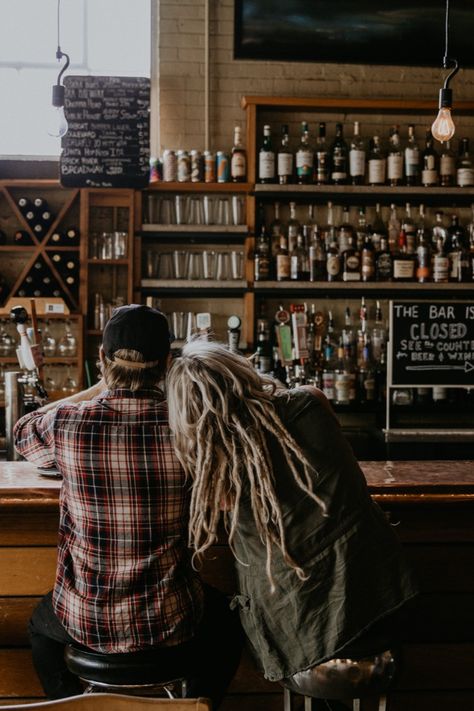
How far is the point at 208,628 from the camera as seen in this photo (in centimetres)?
182

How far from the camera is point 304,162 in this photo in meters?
4.80

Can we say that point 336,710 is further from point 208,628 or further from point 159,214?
point 159,214

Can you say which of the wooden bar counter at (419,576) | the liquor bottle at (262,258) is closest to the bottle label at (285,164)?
the liquor bottle at (262,258)

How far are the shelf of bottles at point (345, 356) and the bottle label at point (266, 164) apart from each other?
773 millimetres

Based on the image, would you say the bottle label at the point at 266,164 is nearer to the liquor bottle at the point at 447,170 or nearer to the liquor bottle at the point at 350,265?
the liquor bottle at the point at 350,265

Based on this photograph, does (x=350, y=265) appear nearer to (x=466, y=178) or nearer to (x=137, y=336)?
(x=466, y=178)

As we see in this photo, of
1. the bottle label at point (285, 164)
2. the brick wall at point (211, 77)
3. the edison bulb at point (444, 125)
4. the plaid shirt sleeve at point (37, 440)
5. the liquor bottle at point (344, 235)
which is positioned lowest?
the plaid shirt sleeve at point (37, 440)

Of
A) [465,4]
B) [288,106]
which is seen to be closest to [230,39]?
[288,106]

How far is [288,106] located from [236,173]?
52 centimetres

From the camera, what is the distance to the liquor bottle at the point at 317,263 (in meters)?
4.82

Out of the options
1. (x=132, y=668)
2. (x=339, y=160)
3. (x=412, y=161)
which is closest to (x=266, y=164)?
(x=339, y=160)

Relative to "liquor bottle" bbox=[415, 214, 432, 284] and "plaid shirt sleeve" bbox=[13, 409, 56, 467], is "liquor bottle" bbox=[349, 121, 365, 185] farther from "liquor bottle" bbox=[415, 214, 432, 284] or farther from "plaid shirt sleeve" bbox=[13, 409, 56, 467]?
"plaid shirt sleeve" bbox=[13, 409, 56, 467]

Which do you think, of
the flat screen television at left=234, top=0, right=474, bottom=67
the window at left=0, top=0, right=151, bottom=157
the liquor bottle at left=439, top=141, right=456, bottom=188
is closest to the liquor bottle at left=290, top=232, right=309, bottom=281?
the liquor bottle at left=439, top=141, right=456, bottom=188

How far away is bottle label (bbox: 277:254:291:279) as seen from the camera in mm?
4801
